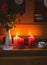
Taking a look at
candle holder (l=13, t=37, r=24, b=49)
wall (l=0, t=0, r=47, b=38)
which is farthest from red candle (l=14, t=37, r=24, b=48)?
wall (l=0, t=0, r=47, b=38)

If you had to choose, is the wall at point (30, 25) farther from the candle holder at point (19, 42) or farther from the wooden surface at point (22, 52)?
the wooden surface at point (22, 52)

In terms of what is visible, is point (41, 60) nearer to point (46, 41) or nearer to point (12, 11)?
point (46, 41)

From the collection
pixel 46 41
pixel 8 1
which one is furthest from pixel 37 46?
pixel 8 1

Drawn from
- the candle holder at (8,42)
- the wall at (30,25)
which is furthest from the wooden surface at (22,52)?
the wall at (30,25)

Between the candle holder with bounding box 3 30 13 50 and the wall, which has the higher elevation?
the wall

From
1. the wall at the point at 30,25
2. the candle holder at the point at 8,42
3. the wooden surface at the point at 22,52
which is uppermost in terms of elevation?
the wall at the point at 30,25

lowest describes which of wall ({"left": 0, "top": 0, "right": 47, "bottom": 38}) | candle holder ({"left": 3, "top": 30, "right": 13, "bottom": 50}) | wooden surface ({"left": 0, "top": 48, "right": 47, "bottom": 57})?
wooden surface ({"left": 0, "top": 48, "right": 47, "bottom": 57})

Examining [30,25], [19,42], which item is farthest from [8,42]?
[30,25]

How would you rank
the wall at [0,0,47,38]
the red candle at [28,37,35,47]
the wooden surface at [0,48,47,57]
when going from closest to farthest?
the wooden surface at [0,48,47,57] < the red candle at [28,37,35,47] < the wall at [0,0,47,38]

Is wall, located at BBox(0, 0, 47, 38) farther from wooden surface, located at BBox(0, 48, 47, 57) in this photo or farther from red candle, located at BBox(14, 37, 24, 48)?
wooden surface, located at BBox(0, 48, 47, 57)

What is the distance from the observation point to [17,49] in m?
1.88

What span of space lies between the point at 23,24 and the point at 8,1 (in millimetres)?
230

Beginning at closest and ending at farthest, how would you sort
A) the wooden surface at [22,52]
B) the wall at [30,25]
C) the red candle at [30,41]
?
1. the wooden surface at [22,52]
2. the red candle at [30,41]
3. the wall at [30,25]

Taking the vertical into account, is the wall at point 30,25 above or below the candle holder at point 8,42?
above
